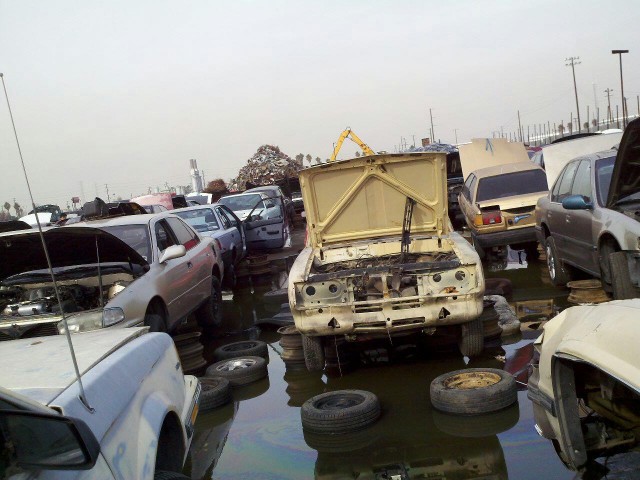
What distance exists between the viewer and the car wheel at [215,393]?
5723 millimetres

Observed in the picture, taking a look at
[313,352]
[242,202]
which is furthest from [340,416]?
[242,202]

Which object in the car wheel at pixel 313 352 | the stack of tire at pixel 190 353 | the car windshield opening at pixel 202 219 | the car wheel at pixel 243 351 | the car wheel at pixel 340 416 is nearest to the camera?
the car wheel at pixel 340 416

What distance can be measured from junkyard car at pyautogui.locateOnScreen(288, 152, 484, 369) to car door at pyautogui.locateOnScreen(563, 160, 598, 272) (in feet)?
4.90

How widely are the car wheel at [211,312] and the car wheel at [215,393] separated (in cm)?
298

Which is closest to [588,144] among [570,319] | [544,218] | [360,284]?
[544,218]

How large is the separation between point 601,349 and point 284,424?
9.90 ft

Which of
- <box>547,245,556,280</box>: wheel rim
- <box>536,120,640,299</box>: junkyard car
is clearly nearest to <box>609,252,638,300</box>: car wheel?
<box>536,120,640,299</box>: junkyard car

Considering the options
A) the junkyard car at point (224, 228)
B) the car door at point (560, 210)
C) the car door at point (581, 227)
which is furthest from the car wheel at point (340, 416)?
the junkyard car at point (224, 228)

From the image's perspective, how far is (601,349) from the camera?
2938mm

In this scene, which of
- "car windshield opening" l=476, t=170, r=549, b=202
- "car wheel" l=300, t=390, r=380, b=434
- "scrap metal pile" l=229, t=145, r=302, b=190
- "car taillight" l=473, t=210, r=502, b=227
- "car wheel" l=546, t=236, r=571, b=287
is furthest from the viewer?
"scrap metal pile" l=229, t=145, r=302, b=190

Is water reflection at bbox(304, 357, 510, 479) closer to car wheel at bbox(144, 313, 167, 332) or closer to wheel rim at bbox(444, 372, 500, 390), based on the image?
wheel rim at bbox(444, 372, 500, 390)

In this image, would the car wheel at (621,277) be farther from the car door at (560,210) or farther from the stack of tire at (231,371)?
the stack of tire at (231,371)

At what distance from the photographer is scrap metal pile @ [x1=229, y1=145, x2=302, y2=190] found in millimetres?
35344

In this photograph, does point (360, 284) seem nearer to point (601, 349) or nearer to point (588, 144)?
Result: point (601, 349)
